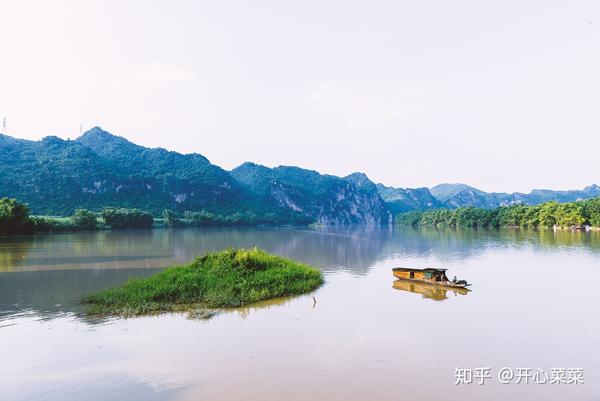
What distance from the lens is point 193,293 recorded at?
88.5 feet

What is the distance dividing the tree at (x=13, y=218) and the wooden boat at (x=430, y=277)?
87199 millimetres

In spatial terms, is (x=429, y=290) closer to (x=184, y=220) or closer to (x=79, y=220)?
(x=79, y=220)

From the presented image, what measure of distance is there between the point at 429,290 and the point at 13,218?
9185 centimetres

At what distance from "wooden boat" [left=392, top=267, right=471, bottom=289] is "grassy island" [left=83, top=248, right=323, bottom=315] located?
832 centimetres

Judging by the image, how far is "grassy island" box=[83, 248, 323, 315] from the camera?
82.6 feet

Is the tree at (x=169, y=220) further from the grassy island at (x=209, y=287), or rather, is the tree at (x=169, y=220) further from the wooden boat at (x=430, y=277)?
the wooden boat at (x=430, y=277)

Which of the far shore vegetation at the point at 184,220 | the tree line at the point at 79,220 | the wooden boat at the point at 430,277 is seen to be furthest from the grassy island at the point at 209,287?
the far shore vegetation at the point at 184,220

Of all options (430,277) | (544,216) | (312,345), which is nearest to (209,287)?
(312,345)

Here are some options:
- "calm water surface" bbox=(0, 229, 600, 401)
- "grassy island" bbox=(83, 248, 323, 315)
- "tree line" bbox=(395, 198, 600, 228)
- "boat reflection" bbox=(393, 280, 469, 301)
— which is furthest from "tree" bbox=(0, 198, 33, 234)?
"tree line" bbox=(395, 198, 600, 228)

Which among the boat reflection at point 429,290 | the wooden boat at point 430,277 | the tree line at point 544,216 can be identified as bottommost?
the boat reflection at point 429,290

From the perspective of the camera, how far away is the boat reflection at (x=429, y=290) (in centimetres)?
3083

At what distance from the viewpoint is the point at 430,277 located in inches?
1342

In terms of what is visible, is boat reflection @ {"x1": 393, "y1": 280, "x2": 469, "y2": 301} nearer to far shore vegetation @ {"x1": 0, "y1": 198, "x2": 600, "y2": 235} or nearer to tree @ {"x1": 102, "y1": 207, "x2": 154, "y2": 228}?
far shore vegetation @ {"x1": 0, "y1": 198, "x2": 600, "y2": 235}

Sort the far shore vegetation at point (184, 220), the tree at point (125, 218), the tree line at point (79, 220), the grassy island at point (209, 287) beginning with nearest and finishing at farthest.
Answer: the grassy island at point (209, 287), the tree line at point (79, 220), the far shore vegetation at point (184, 220), the tree at point (125, 218)
